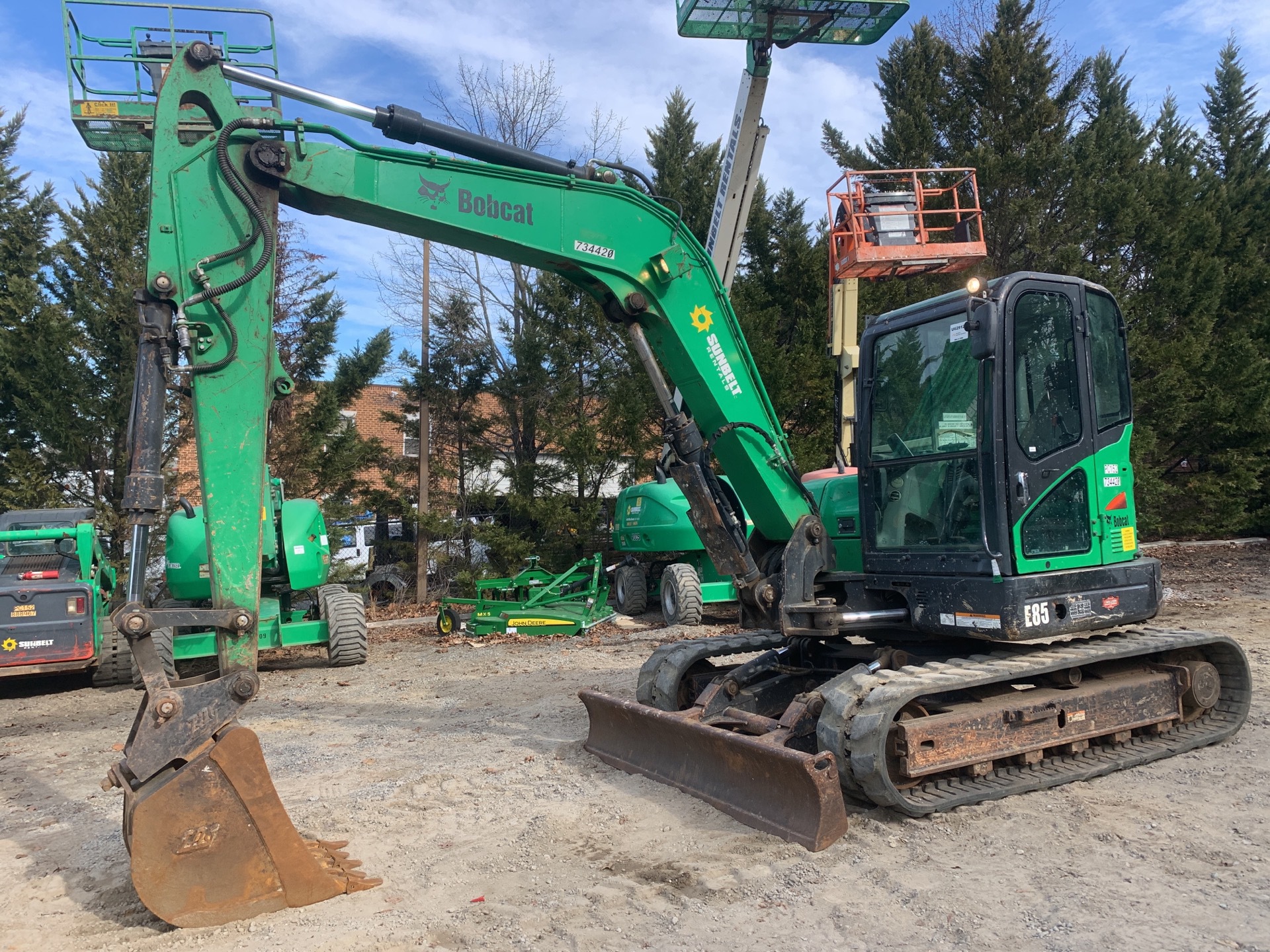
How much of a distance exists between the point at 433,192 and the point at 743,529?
8.99 ft

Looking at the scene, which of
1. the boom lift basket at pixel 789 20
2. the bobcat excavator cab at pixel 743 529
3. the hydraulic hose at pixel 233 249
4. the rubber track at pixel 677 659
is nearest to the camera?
the bobcat excavator cab at pixel 743 529

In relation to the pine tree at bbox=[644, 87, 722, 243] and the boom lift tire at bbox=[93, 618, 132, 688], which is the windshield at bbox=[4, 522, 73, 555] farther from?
the pine tree at bbox=[644, 87, 722, 243]

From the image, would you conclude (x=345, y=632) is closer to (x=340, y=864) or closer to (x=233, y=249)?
(x=340, y=864)

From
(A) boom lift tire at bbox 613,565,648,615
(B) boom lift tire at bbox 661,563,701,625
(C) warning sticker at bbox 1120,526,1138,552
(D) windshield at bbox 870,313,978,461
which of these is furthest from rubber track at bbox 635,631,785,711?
(A) boom lift tire at bbox 613,565,648,615

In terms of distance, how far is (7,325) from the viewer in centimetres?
1392

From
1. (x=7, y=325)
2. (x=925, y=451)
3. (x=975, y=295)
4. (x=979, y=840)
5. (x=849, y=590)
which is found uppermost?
(x=7, y=325)

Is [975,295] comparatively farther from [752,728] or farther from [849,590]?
[752,728]

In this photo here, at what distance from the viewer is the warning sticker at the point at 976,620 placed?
4.96m

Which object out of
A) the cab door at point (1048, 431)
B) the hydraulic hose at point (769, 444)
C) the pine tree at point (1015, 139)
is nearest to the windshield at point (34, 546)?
the hydraulic hose at point (769, 444)

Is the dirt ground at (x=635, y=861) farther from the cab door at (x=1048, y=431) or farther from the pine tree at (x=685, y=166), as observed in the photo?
the pine tree at (x=685, y=166)

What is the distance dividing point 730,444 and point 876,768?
6.81ft

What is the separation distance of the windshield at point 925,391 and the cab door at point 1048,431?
0.85 ft

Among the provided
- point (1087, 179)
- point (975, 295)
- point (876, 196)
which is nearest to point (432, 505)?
point (876, 196)

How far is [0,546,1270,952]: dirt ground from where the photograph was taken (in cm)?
358
